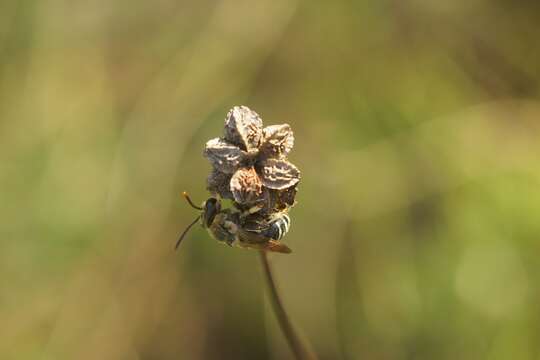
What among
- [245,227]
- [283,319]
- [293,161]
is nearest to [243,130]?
[245,227]

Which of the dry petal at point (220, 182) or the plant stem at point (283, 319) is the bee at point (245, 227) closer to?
the dry petal at point (220, 182)

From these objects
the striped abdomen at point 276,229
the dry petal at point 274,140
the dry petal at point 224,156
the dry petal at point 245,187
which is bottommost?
the striped abdomen at point 276,229

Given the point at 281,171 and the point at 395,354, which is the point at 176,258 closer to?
the point at 395,354

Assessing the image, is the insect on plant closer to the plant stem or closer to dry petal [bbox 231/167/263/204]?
dry petal [bbox 231/167/263/204]

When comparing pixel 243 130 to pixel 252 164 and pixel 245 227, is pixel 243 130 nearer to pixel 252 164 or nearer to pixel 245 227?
pixel 252 164

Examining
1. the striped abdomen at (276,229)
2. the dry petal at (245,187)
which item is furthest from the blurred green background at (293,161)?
the dry petal at (245,187)
